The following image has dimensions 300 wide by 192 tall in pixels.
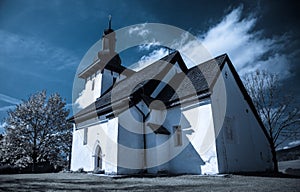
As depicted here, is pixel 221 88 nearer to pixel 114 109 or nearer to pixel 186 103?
pixel 186 103

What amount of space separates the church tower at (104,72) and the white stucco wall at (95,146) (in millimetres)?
5502

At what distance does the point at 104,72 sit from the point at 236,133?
1418 centimetres

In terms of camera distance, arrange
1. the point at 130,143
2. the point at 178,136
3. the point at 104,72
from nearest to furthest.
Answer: the point at 130,143
the point at 178,136
the point at 104,72

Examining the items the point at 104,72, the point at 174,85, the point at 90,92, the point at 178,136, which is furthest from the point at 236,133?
the point at 90,92

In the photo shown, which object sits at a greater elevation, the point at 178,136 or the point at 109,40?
the point at 109,40

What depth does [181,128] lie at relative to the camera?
13.2m

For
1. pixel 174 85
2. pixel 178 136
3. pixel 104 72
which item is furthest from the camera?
pixel 104 72

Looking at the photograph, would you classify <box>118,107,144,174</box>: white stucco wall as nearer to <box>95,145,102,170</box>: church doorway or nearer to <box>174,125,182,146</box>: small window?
<box>174,125,182,146</box>: small window

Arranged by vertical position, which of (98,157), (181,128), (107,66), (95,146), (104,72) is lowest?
(98,157)

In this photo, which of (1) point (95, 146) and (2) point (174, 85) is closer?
(1) point (95, 146)

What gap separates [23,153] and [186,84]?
19112 millimetres

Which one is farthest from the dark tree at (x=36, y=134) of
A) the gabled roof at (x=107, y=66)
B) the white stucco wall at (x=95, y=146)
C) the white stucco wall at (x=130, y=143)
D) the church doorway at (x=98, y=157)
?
the white stucco wall at (x=130, y=143)

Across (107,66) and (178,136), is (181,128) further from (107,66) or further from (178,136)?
(107,66)

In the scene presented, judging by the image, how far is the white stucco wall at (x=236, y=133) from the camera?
39.5 feet
